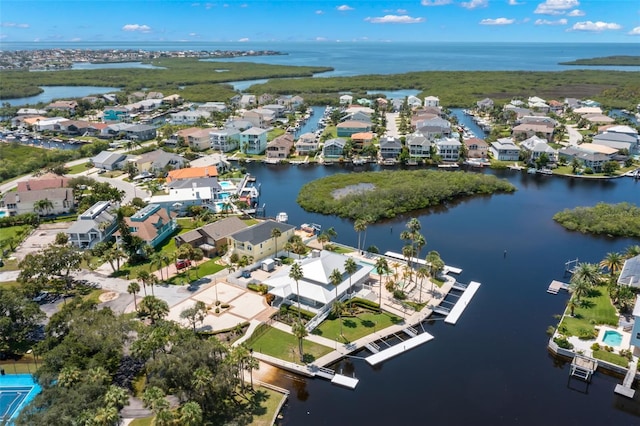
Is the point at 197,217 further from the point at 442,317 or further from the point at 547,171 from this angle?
the point at 547,171

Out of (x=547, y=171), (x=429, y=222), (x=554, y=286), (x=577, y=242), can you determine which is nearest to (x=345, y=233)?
(x=429, y=222)

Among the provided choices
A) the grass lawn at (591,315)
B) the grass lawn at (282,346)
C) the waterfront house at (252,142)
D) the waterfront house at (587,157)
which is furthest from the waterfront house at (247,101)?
the grass lawn at (591,315)

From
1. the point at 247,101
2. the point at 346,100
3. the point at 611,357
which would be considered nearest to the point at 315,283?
the point at 611,357

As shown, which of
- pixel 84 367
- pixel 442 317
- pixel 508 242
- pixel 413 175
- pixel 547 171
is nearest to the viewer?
pixel 84 367

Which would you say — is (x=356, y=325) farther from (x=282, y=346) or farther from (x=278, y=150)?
(x=278, y=150)

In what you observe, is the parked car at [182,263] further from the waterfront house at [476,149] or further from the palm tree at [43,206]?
the waterfront house at [476,149]

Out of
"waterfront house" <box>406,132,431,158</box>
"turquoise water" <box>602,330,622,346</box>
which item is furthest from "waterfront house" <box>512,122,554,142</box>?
"turquoise water" <box>602,330,622,346</box>
